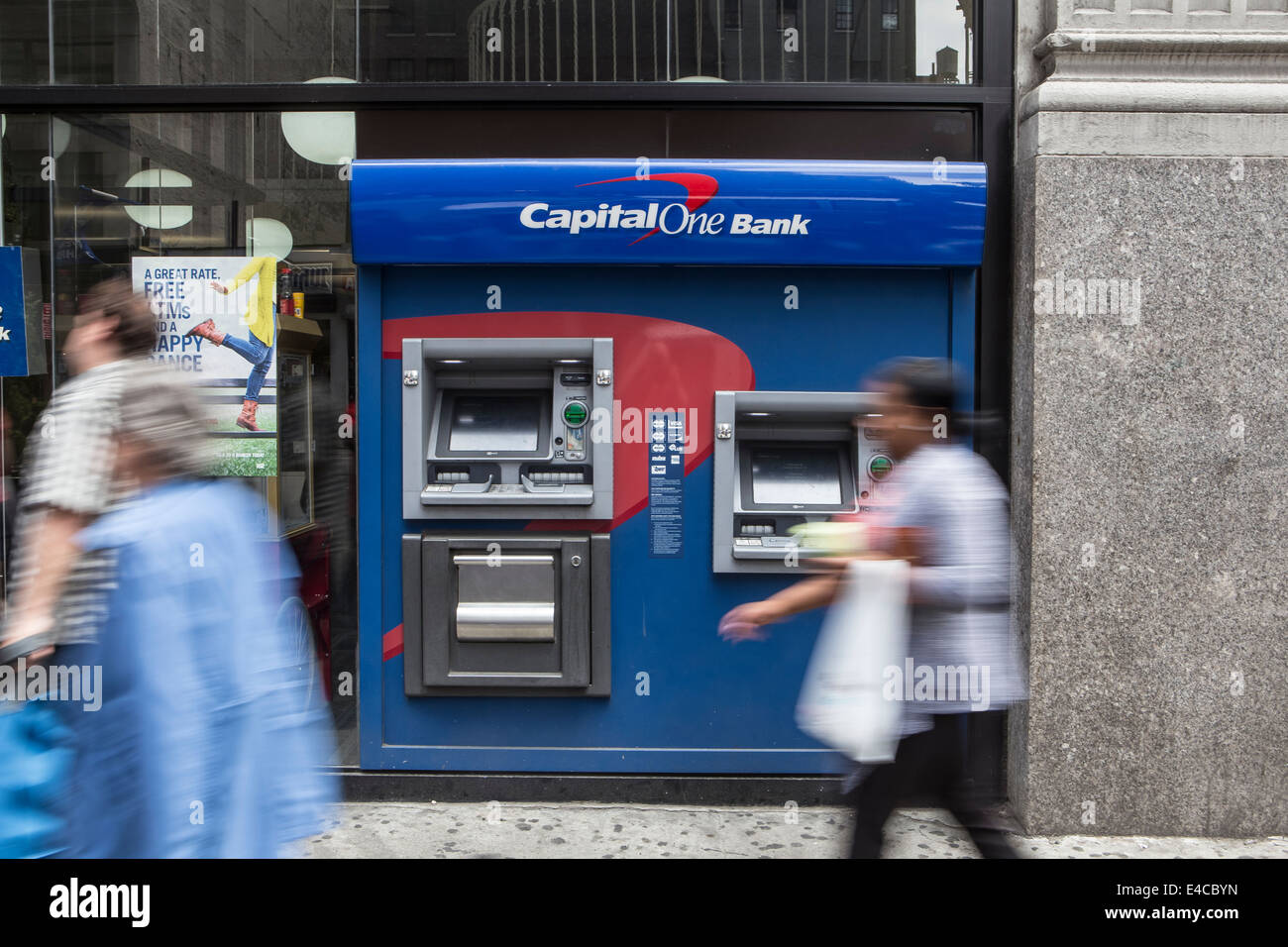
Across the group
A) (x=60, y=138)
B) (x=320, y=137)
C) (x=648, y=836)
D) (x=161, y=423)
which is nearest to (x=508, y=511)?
(x=648, y=836)

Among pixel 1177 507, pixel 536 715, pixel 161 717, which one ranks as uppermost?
pixel 1177 507

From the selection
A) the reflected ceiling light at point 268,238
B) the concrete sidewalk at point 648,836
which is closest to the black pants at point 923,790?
the concrete sidewalk at point 648,836

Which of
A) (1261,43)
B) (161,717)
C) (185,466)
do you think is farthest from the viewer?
(1261,43)

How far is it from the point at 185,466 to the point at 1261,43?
4316 mm

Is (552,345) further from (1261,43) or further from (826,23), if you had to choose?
(1261,43)

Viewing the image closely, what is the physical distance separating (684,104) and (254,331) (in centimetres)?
217

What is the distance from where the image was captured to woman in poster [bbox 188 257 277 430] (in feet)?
13.7

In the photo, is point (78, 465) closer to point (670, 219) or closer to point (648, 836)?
point (670, 219)

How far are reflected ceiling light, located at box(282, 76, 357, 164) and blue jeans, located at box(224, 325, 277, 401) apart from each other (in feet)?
2.71

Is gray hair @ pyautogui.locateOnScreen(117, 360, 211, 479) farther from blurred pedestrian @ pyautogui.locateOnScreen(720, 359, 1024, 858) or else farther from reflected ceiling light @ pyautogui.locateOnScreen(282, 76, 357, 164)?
reflected ceiling light @ pyautogui.locateOnScreen(282, 76, 357, 164)

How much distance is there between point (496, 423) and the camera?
4.06 meters

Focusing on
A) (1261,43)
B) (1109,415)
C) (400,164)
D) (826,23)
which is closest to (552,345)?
(400,164)

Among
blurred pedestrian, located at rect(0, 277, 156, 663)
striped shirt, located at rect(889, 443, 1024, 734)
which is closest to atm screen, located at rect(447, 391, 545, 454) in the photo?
blurred pedestrian, located at rect(0, 277, 156, 663)

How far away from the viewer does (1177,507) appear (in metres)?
3.86
